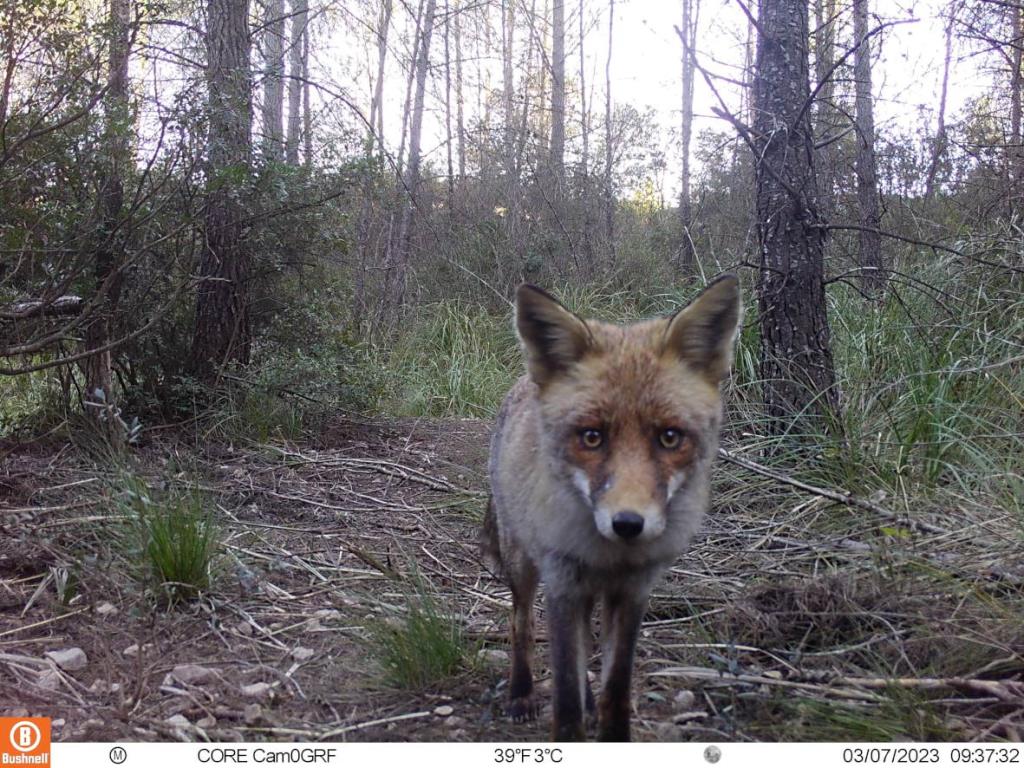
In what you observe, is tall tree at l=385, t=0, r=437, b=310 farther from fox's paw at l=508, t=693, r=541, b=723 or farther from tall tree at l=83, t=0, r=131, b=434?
fox's paw at l=508, t=693, r=541, b=723

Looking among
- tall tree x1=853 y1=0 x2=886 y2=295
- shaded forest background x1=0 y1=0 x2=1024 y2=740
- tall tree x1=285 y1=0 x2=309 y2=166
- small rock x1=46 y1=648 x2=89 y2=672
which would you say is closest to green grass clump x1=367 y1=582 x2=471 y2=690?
shaded forest background x1=0 y1=0 x2=1024 y2=740

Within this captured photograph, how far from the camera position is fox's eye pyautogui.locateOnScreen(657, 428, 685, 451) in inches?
96.8

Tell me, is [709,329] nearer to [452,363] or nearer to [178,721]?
[178,721]

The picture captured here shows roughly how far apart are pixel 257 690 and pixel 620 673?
58.5 inches

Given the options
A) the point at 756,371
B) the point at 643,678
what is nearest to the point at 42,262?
the point at 643,678

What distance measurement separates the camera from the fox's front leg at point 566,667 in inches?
105

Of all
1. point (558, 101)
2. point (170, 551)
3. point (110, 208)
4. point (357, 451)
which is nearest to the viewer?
point (170, 551)

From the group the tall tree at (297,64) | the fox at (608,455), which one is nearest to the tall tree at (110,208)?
the fox at (608,455)

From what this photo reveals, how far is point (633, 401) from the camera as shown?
97.0 inches

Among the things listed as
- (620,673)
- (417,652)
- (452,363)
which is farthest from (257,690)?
(452,363)

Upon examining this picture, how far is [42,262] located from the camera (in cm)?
558
